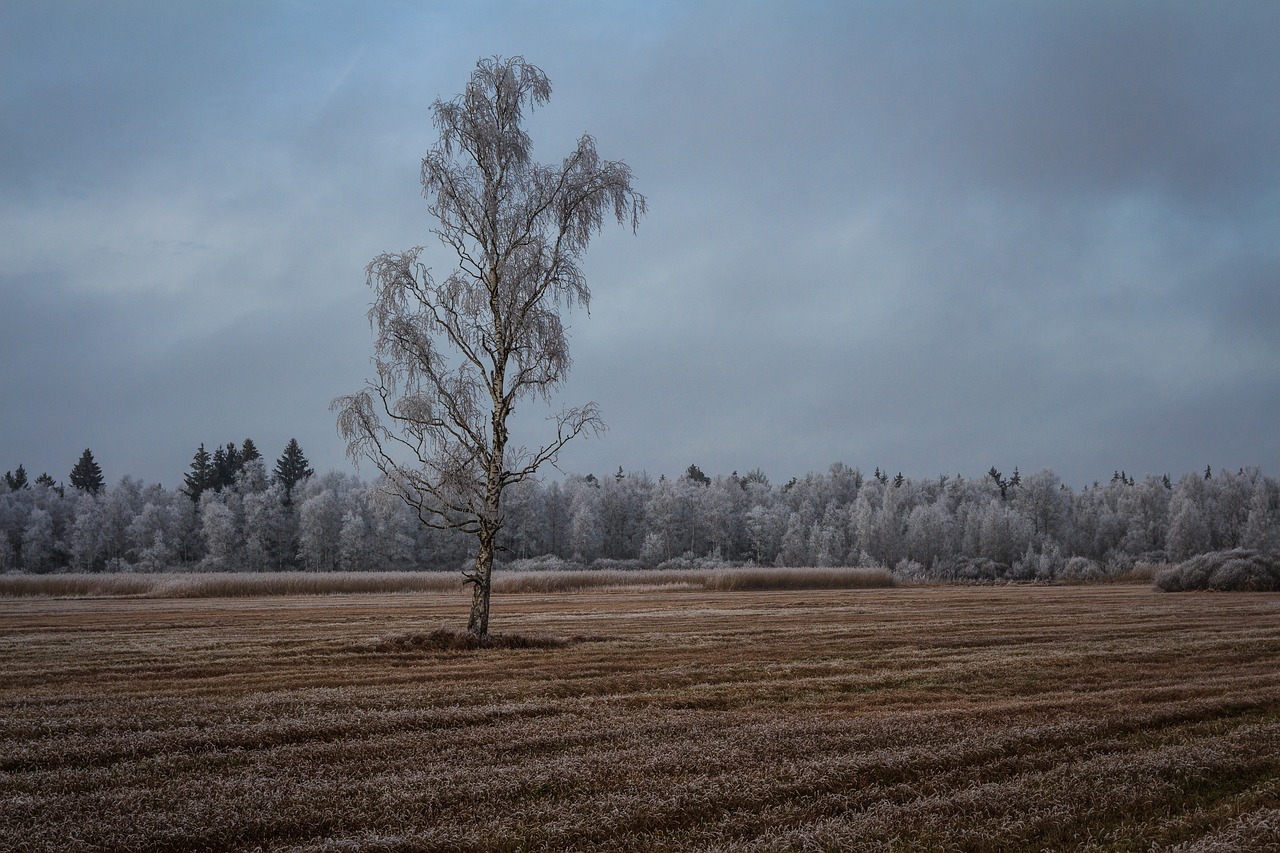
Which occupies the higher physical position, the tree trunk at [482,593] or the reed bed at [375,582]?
the tree trunk at [482,593]

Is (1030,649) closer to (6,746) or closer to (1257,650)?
(1257,650)

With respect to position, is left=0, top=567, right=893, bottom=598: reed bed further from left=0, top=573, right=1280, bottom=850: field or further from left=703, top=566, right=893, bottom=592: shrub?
left=0, top=573, right=1280, bottom=850: field

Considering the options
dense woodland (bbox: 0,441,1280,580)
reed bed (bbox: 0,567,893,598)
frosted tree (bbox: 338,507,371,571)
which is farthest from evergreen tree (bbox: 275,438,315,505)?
reed bed (bbox: 0,567,893,598)

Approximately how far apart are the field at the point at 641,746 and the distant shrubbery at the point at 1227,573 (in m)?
25.7

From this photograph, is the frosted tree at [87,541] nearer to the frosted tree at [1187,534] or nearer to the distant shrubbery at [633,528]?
the distant shrubbery at [633,528]

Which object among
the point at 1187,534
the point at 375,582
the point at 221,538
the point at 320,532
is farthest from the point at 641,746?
the point at 1187,534

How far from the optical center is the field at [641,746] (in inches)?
227

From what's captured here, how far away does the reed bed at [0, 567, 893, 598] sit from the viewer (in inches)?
1677

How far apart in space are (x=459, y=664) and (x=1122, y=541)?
113 meters

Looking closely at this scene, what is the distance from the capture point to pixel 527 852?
532cm

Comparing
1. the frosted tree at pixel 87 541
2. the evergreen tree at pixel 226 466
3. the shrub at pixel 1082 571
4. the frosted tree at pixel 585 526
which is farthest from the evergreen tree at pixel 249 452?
the shrub at pixel 1082 571

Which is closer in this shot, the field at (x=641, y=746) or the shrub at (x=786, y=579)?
the field at (x=641, y=746)

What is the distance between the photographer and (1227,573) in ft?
125

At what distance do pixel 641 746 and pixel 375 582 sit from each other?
1734 inches
